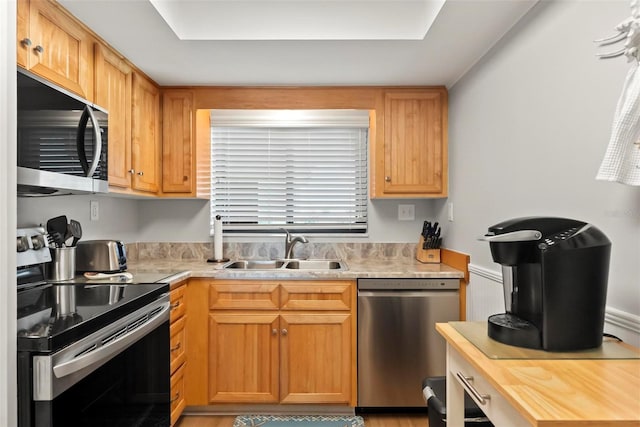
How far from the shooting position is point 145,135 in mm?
2641

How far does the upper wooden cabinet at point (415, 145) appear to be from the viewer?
9.36 ft

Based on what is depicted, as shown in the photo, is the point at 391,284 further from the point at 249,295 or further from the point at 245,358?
the point at 245,358

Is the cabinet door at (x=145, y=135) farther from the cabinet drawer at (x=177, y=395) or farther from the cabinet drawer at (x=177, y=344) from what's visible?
the cabinet drawer at (x=177, y=395)

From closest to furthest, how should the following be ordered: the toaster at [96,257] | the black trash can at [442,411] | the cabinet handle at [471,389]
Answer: the cabinet handle at [471,389] < the black trash can at [442,411] < the toaster at [96,257]

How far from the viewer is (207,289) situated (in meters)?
2.48

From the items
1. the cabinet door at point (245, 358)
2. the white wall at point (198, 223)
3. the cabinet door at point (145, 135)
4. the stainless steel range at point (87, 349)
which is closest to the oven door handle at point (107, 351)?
the stainless steel range at point (87, 349)

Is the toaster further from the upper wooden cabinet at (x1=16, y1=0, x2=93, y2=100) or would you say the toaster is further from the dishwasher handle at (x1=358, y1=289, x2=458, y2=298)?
the dishwasher handle at (x1=358, y1=289, x2=458, y2=298)

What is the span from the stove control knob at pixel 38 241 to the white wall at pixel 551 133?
87.1 inches

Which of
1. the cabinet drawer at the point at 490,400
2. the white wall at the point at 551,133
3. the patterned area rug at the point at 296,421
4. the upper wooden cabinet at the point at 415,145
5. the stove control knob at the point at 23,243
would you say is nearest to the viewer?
the cabinet drawer at the point at 490,400

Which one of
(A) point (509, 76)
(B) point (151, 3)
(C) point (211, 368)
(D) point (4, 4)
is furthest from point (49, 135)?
(A) point (509, 76)

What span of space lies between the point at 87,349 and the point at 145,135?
5.64 feet

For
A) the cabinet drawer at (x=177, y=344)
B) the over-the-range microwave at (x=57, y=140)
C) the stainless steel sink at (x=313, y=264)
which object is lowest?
the cabinet drawer at (x=177, y=344)

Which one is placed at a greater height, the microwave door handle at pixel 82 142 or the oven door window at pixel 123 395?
the microwave door handle at pixel 82 142

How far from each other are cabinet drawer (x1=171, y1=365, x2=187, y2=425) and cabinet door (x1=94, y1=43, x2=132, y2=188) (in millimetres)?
1135
